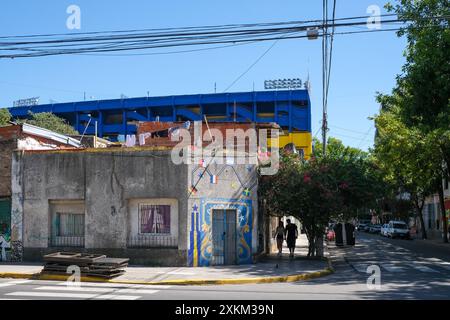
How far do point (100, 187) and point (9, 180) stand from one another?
422cm

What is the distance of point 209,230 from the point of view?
1973 cm

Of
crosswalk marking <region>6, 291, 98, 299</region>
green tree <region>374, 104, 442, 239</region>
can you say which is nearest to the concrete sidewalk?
crosswalk marking <region>6, 291, 98, 299</region>

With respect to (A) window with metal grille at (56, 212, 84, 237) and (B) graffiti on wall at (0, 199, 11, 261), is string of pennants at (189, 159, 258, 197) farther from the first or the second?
(B) graffiti on wall at (0, 199, 11, 261)

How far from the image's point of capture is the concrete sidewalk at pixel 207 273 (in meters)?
15.9

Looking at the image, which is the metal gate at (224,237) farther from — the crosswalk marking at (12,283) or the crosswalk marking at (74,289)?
the crosswalk marking at (12,283)

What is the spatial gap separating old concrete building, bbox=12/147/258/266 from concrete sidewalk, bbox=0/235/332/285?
98 centimetres

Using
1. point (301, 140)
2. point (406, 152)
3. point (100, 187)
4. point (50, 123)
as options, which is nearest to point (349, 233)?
point (406, 152)

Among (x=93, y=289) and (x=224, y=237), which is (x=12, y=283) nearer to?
(x=93, y=289)

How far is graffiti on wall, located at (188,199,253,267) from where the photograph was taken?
63.5 feet

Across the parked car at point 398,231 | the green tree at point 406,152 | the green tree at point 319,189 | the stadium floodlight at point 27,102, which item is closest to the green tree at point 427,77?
the green tree at point 406,152

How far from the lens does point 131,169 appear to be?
20.0m
